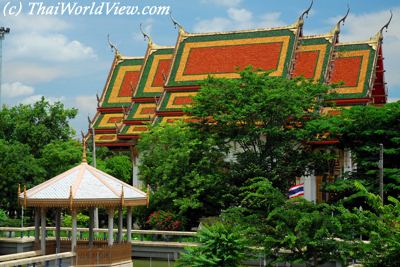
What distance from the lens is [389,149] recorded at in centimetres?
3159

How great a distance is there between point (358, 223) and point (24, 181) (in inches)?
964

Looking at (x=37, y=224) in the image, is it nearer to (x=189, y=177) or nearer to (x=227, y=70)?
(x=189, y=177)

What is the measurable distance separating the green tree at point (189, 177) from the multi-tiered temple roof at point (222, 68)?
23.4ft

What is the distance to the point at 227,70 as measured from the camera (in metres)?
50.2

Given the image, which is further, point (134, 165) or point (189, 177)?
point (134, 165)

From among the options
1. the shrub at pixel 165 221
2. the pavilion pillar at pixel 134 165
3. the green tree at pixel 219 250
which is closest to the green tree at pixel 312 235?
the green tree at pixel 219 250

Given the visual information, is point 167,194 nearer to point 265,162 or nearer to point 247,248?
point 265,162

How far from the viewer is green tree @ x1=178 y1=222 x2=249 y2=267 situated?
21484 millimetres

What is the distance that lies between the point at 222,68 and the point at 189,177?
1547 cm

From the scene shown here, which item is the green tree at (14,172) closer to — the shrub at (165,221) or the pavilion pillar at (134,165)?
the pavilion pillar at (134,165)

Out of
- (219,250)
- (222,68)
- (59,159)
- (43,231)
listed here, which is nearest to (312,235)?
(219,250)

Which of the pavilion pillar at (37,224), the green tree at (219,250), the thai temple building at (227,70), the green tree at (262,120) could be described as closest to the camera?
the green tree at (219,250)

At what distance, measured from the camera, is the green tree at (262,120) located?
35125 millimetres

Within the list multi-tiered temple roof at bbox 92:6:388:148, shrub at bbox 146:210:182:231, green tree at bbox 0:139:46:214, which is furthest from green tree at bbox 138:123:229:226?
multi-tiered temple roof at bbox 92:6:388:148
